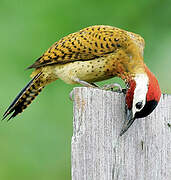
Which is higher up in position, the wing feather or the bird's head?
the wing feather

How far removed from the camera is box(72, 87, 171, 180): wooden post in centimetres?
310

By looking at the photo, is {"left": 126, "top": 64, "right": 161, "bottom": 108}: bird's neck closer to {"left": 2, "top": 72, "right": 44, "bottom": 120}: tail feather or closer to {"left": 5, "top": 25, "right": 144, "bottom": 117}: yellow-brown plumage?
{"left": 5, "top": 25, "right": 144, "bottom": 117}: yellow-brown plumage

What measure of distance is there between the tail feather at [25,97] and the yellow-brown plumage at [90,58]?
0.03m

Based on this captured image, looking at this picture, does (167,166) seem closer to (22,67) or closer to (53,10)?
(22,67)

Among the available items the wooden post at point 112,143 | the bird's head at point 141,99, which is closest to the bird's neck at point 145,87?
the bird's head at point 141,99

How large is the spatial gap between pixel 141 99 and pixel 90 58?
4.72 ft

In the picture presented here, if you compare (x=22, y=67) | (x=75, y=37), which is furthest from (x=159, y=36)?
(x=22, y=67)

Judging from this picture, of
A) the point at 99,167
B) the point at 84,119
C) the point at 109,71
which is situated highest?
the point at 109,71

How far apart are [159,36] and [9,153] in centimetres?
240

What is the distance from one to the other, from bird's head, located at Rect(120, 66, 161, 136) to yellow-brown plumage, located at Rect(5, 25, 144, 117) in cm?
94

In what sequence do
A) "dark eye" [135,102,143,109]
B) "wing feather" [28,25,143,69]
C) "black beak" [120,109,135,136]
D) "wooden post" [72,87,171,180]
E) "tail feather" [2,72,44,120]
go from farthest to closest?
1. "wing feather" [28,25,143,69]
2. "tail feather" [2,72,44,120]
3. "dark eye" [135,102,143,109]
4. "black beak" [120,109,135,136]
5. "wooden post" [72,87,171,180]

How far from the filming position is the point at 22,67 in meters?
5.76

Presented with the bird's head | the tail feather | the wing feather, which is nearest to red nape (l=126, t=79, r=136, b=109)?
the bird's head

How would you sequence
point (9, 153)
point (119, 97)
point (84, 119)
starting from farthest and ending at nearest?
point (9, 153), point (119, 97), point (84, 119)
